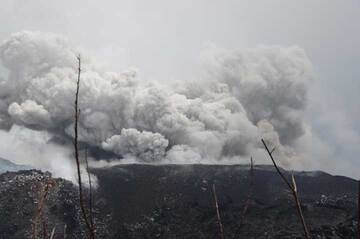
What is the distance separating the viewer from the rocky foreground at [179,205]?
325 feet

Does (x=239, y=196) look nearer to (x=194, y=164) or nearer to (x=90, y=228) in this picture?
(x=194, y=164)

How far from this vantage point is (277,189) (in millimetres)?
140875

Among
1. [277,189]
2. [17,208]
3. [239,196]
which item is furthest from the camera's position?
[277,189]

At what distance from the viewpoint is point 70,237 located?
101000mm

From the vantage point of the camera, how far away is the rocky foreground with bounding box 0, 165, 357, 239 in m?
99.2

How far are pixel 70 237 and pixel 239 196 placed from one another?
4590 cm

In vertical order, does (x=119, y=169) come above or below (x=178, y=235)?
above

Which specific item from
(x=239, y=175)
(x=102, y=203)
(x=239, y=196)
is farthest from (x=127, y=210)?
(x=239, y=175)

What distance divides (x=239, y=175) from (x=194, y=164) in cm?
1575

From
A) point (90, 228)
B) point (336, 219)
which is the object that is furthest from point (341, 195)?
point (90, 228)

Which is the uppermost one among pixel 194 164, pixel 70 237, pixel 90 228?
pixel 194 164

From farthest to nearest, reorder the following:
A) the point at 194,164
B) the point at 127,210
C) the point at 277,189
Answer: the point at 194,164 → the point at 277,189 → the point at 127,210

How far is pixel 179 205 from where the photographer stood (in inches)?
4798

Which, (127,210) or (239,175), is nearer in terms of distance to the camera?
(127,210)
